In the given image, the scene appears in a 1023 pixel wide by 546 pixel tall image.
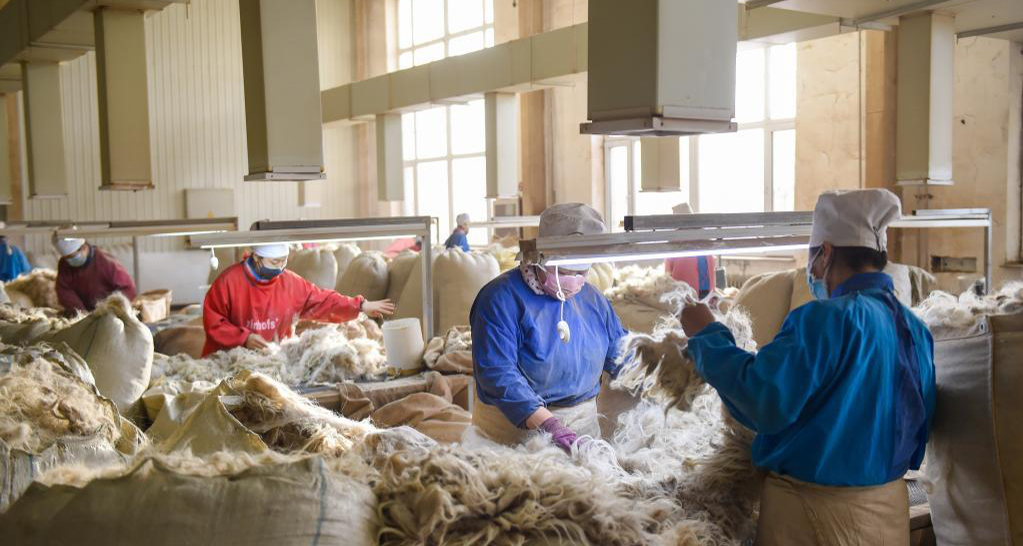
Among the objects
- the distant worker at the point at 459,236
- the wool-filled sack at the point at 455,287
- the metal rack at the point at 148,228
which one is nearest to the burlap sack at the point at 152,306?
the metal rack at the point at 148,228

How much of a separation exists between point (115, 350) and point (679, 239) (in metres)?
1.98

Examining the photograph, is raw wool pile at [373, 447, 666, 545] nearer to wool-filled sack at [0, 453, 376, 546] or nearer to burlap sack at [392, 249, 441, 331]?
wool-filled sack at [0, 453, 376, 546]

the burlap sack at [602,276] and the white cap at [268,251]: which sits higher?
the white cap at [268,251]

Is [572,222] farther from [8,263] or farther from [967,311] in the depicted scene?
[8,263]

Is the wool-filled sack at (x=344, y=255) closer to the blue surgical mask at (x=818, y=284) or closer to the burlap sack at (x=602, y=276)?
the burlap sack at (x=602, y=276)

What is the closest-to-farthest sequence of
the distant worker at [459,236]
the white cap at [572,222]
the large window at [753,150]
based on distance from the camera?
the white cap at [572,222], the large window at [753,150], the distant worker at [459,236]

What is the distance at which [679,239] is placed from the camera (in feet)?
6.84

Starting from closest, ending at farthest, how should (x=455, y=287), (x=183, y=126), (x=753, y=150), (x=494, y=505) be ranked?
(x=494, y=505), (x=455, y=287), (x=753, y=150), (x=183, y=126)

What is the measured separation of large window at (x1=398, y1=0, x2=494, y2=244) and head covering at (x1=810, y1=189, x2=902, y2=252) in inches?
407

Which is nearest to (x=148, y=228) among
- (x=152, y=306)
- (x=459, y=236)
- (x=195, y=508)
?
(x=152, y=306)

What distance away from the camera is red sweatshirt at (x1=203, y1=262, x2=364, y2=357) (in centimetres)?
419

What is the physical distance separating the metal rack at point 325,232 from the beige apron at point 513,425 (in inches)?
41.2

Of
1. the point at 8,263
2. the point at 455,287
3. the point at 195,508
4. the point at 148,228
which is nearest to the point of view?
the point at 195,508

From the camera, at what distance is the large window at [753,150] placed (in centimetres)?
836
